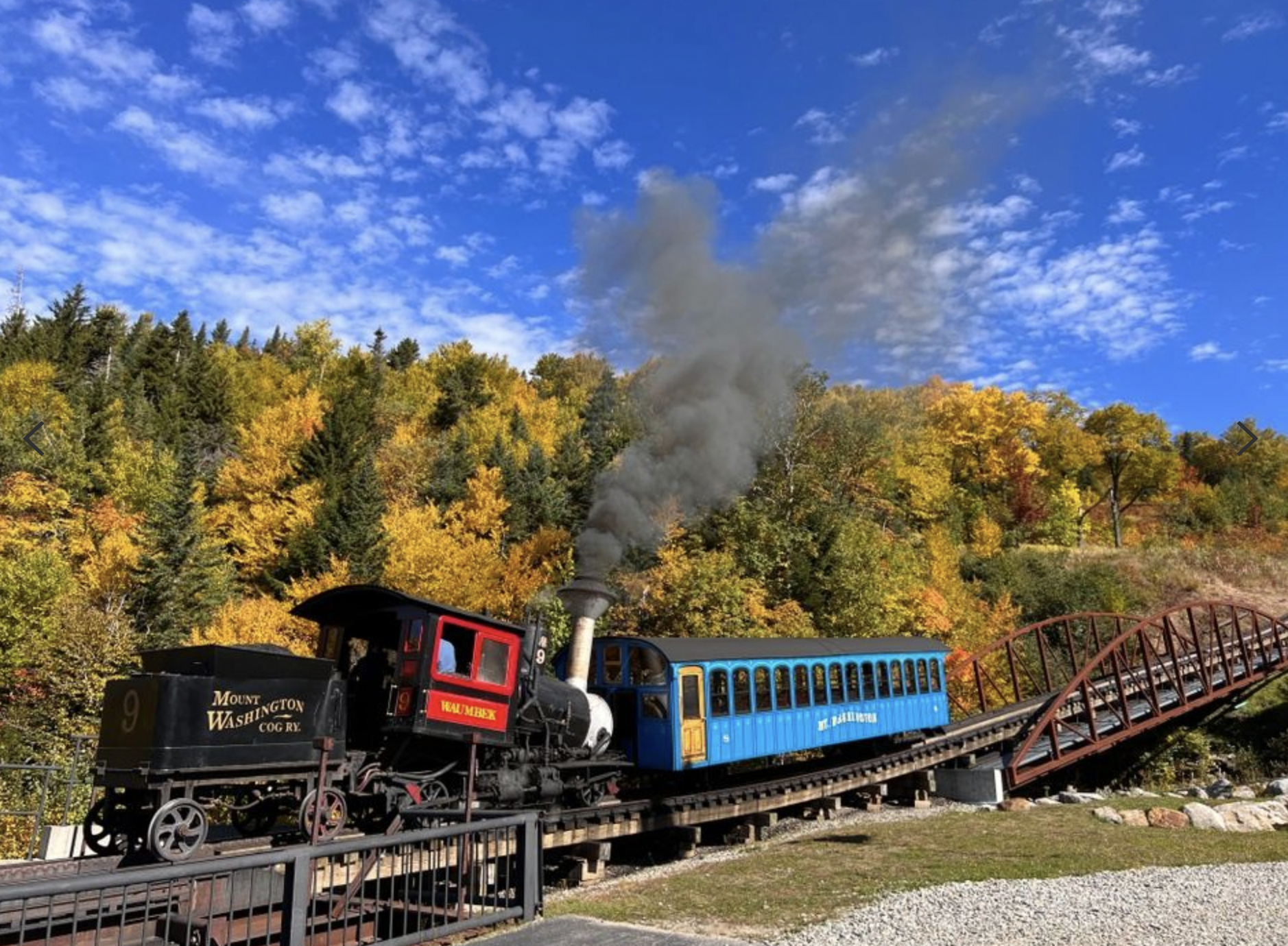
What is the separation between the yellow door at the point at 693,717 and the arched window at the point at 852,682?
474 cm

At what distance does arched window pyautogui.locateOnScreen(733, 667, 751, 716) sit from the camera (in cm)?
1530

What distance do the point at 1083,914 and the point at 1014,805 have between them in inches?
391

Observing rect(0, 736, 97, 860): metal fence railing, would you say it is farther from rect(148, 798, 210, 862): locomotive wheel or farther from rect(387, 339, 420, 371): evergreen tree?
rect(387, 339, 420, 371): evergreen tree

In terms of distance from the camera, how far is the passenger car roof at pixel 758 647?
14750 mm

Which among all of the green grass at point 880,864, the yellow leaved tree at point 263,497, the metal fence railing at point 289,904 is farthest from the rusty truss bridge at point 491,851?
the yellow leaved tree at point 263,497

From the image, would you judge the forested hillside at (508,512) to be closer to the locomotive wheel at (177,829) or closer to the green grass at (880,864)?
the green grass at (880,864)

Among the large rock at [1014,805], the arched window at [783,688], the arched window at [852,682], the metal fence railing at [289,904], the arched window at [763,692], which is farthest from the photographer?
the arched window at [852,682]

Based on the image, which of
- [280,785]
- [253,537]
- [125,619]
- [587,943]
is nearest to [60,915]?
[280,785]

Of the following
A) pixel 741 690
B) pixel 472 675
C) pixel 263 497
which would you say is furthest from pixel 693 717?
pixel 263 497

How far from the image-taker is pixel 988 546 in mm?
47469

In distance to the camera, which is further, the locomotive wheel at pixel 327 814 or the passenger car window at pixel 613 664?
the passenger car window at pixel 613 664

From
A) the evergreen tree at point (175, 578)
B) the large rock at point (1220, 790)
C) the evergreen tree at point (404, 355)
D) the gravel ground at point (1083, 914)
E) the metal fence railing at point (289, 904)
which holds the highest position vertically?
the evergreen tree at point (404, 355)

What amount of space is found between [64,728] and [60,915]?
67.2 ft

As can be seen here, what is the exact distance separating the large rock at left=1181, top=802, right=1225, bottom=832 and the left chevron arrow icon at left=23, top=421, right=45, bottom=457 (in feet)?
141
